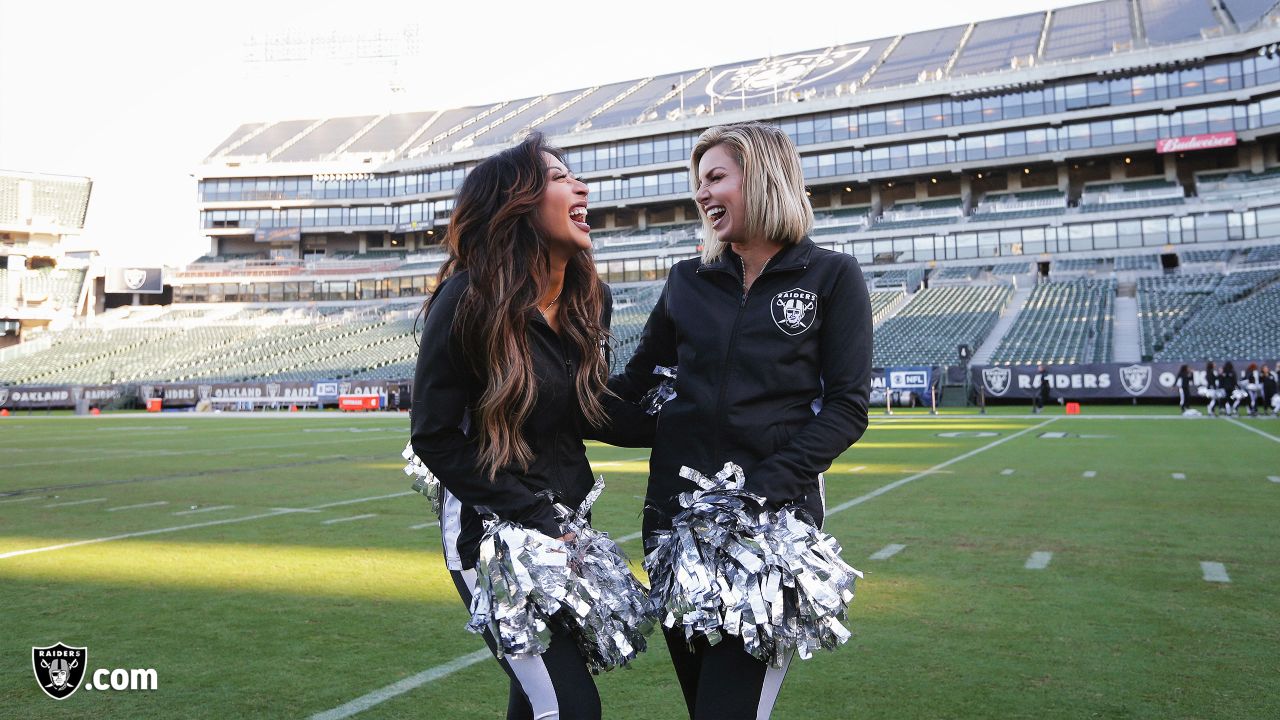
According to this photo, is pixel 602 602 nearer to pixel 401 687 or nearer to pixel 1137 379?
pixel 401 687

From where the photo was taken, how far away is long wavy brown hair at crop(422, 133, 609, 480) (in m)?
2.52

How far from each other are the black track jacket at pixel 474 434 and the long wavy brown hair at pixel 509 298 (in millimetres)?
32

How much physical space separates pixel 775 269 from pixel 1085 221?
59598 millimetres

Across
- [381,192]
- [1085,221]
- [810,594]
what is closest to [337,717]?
[810,594]

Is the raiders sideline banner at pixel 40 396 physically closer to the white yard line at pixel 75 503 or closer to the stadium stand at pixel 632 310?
the stadium stand at pixel 632 310

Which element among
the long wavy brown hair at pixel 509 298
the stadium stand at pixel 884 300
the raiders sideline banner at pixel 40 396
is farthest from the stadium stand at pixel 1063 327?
the raiders sideline banner at pixel 40 396

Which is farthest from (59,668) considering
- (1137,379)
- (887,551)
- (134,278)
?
(134,278)

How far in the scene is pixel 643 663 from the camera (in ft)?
15.6

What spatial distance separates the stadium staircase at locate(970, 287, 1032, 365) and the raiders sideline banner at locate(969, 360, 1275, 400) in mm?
1701

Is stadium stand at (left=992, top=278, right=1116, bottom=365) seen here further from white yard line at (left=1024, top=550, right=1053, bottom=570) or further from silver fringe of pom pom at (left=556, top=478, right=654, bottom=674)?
silver fringe of pom pom at (left=556, top=478, right=654, bottom=674)

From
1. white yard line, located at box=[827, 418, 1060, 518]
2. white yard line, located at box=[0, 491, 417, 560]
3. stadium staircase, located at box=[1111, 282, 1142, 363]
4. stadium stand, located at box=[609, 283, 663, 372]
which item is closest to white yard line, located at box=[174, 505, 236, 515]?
white yard line, located at box=[0, 491, 417, 560]

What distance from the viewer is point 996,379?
36625 millimetres

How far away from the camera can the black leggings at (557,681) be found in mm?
2426

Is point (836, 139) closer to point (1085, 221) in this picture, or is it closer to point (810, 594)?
point (1085, 221)
